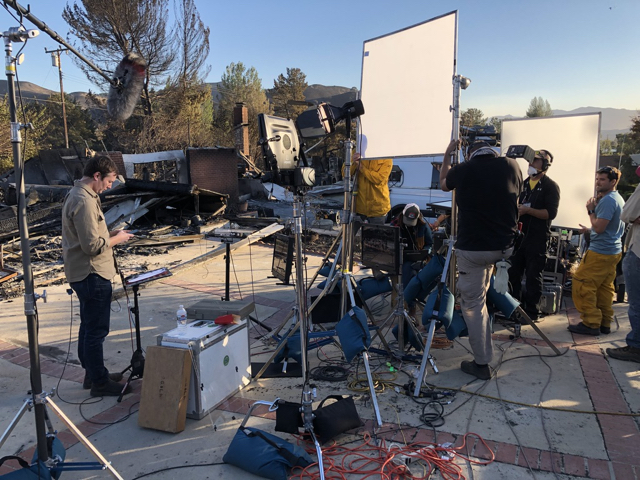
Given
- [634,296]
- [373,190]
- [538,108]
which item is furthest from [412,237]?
[538,108]

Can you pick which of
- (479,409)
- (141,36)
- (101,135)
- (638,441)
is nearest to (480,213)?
(479,409)

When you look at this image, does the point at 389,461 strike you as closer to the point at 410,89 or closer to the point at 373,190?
the point at 410,89

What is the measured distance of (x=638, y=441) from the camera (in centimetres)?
292

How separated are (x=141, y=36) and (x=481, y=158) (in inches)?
1049

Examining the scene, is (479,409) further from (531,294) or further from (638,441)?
(531,294)

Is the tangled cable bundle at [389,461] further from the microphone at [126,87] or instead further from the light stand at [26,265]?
the microphone at [126,87]

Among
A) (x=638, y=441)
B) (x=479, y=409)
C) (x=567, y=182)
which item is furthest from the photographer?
(x=567, y=182)

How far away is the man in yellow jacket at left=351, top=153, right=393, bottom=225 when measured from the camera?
539 centimetres

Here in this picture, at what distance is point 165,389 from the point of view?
3094 millimetres

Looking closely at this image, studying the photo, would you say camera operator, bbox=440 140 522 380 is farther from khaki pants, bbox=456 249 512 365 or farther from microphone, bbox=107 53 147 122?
microphone, bbox=107 53 147 122

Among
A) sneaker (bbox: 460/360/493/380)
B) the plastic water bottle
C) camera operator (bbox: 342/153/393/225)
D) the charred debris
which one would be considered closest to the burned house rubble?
the charred debris

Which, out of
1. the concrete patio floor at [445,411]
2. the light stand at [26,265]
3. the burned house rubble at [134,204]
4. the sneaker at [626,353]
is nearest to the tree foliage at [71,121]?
the burned house rubble at [134,204]

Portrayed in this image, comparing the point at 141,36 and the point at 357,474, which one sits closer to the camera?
the point at 357,474

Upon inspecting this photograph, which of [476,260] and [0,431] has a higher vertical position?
[476,260]
